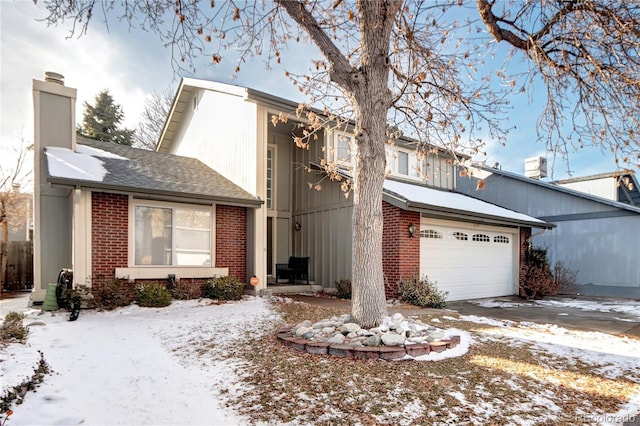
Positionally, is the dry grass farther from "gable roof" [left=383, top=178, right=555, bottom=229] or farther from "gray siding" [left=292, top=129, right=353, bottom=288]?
"gray siding" [left=292, top=129, right=353, bottom=288]

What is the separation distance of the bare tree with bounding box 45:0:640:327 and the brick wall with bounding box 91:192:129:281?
4.16m

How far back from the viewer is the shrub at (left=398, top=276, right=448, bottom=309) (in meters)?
9.59

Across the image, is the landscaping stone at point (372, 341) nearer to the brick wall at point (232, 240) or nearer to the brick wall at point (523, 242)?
the brick wall at point (232, 240)

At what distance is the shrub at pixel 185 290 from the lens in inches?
350

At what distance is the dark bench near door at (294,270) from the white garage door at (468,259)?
366 cm

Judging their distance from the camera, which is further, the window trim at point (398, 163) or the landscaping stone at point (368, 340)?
the window trim at point (398, 163)

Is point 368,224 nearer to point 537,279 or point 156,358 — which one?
point 156,358

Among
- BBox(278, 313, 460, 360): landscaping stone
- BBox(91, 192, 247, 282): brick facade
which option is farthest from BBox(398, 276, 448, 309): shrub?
BBox(91, 192, 247, 282): brick facade

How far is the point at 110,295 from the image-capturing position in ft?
25.8

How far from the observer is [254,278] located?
10.2 m

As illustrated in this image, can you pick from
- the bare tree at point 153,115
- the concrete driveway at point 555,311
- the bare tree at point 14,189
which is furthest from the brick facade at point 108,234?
the bare tree at point 153,115

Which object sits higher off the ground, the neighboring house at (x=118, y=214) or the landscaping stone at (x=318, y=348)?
the neighboring house at (x=118, y=214)

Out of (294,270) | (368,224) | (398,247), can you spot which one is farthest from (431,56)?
(294,270)

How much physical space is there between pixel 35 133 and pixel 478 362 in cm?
1079
